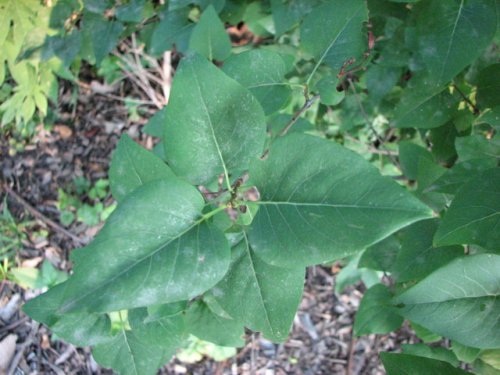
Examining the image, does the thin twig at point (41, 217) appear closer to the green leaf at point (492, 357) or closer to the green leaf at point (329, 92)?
the green leaf at point (329, 92)

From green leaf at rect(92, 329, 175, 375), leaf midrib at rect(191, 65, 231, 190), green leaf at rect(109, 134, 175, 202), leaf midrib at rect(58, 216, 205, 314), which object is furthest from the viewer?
green leaf at rect(92, 329, 175, 375)

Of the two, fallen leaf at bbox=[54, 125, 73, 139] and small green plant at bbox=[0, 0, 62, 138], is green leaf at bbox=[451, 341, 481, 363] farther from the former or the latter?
fallen leaf at bbox=[54, 125, 73, 139]

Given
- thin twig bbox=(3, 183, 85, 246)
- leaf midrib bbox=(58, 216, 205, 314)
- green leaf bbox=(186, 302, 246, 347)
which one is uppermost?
leaf midrib bbox=(58, 216, 205, 314)

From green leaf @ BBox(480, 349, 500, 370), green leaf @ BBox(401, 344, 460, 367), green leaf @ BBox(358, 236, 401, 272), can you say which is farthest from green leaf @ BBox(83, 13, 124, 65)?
green leaf @ BBox(480, 349, 500, 370)

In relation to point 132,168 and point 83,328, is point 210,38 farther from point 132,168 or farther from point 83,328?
point 83,328

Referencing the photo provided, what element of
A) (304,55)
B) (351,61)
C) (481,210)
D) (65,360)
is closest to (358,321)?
(481,210)

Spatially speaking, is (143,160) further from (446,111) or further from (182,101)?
(446,111)

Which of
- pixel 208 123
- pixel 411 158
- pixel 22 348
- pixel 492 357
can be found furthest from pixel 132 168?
pixel 22 348
